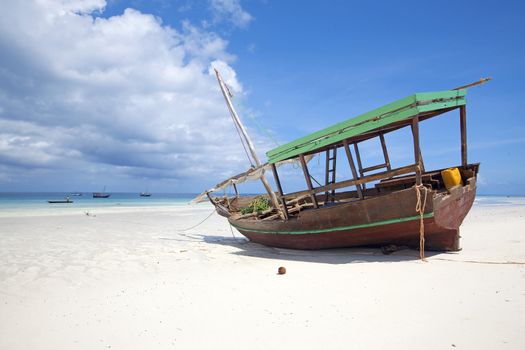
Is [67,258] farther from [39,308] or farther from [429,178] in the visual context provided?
[429,178]

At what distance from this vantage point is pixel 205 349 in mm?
3230

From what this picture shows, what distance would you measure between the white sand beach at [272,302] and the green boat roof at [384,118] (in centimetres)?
275

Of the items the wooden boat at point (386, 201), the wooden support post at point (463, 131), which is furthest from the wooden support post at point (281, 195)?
the wooden support post at point (463, 131)

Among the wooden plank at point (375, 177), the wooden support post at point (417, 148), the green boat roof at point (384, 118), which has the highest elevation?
the green boat roof at point (384, 118)

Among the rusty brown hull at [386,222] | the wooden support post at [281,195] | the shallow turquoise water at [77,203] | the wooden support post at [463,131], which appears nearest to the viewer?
the rusty brown hull at [386,222]

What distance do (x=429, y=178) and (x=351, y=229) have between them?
2.53 meters

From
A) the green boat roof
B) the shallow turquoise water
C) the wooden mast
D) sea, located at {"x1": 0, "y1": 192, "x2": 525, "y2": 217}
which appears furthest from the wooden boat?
the shallow turquoise water

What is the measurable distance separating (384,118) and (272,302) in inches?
164

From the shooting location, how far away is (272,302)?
449 cm

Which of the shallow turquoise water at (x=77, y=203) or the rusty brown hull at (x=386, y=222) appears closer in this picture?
the rusty brown hull at (x=386, y=222)

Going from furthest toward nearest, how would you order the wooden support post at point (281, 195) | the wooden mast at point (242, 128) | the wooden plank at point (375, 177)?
the wooden mast at point (242, 128)
the wooden support post at point (281, 195)
the wooden plank at point (375, 177)

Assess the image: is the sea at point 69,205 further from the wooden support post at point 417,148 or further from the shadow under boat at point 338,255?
the wooden support post at point 417,148

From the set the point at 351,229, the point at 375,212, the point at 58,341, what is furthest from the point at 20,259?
the point at 375,212

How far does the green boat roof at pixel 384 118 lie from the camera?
6.02m
